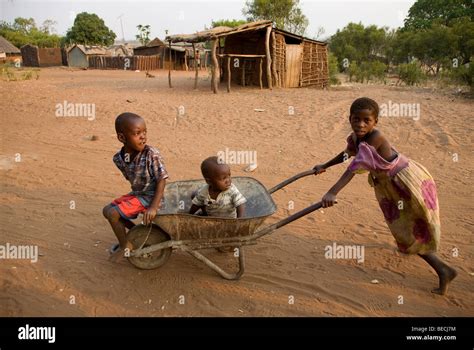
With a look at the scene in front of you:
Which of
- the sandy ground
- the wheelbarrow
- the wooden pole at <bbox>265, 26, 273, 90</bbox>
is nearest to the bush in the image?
the sandy ground

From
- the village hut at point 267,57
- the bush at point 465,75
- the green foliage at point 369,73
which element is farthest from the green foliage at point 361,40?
the bush at point 465,75

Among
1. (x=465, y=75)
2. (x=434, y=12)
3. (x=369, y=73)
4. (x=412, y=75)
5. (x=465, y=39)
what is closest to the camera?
(x=465, y=75)

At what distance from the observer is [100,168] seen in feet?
19.2

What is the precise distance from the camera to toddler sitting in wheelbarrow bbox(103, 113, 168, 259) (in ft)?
9.08

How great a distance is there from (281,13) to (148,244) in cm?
3470

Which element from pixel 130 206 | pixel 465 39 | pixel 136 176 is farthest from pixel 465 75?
pixel 130 206

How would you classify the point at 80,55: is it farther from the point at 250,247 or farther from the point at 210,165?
the point at 210,165

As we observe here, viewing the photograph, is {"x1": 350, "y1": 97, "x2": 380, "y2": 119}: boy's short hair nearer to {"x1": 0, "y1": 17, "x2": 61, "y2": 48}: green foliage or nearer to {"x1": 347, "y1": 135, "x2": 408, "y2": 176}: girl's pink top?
{"x1": 347, "y1": 135, "x2": 408, "y2": 176}: girl's pink top

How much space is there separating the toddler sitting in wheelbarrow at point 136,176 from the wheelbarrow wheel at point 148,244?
0.07 m

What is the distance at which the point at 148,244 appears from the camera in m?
3.06
